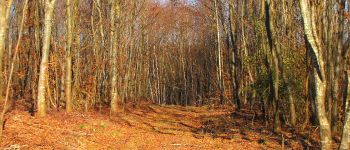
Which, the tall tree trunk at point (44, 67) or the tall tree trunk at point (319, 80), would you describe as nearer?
the tall tree trunk at point (319, 80)

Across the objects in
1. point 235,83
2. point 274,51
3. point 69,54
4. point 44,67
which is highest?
point 69,54

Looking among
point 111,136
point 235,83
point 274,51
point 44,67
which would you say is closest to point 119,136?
point 111,136

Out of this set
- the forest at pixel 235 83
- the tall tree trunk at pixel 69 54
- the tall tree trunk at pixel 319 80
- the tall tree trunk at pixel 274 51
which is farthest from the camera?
the tall tree trunk at pixel 69 54

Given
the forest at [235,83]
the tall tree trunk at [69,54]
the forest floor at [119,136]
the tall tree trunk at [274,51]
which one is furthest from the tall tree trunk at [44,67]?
the tall tree trunk at [274,51]

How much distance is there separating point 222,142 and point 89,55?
1571 centimetres

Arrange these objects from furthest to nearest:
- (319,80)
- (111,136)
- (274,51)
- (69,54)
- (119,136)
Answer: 1. (69,54)
2. (274,51)
3. (119,136)
4. (111,136)
5. (319,80)

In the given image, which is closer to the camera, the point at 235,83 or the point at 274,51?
the point at 274,51

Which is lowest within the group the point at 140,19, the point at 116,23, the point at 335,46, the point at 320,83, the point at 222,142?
the point at 222,142

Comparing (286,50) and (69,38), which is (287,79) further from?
(69,38)

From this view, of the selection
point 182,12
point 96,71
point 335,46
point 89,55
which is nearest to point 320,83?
point 335,46

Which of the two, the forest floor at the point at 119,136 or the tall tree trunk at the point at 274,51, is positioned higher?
the tall tree trunk at the point at 274,51

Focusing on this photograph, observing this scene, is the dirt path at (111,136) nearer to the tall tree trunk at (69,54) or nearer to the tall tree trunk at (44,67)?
the tall tree trunk at (44,67)

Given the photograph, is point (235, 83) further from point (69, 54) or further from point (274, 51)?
point (69, 54)

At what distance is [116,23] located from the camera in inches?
735
